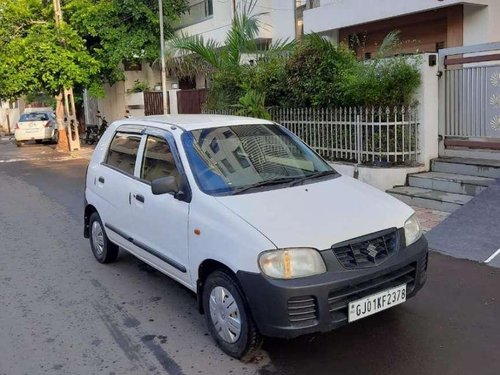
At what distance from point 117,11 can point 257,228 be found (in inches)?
674

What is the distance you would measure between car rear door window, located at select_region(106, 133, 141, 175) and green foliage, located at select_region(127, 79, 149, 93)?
58.4 feet

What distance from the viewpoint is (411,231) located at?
13.1ft

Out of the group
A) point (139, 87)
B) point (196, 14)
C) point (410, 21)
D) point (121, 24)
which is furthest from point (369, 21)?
point (139, 87)

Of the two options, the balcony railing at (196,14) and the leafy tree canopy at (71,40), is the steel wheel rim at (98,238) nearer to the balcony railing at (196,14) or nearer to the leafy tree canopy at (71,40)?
the leafy tree canopy at (71,40)

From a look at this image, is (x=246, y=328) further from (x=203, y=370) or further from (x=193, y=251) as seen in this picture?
(x=193, y=251)

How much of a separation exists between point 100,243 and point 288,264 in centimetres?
337

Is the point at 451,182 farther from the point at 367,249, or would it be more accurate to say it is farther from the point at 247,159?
the point at 367,249

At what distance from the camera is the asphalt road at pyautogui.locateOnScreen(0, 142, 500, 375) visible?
368cm

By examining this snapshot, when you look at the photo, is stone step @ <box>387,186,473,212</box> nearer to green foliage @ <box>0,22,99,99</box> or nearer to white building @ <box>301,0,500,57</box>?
white building @ <box>301,0,500,57</box>

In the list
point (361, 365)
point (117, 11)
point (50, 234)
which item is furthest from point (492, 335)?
point (117, 11)

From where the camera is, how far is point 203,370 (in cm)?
363

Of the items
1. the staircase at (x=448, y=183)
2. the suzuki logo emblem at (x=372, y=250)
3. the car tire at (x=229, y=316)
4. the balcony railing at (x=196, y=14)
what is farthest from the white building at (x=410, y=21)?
the car tire at (x=229, y=316)

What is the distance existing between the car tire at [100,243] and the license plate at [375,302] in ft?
10.8

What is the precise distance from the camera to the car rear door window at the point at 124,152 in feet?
17.2
